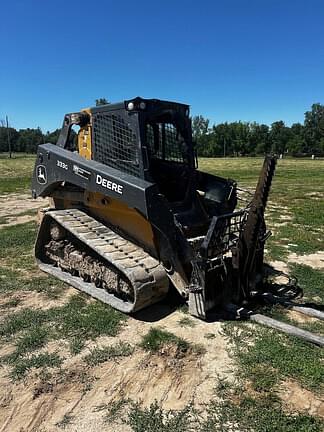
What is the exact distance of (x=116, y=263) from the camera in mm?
4754

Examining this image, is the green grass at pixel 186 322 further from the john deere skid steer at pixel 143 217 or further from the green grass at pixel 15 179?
the green grass at pixel 15 179

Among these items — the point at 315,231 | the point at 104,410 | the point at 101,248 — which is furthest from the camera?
the point at 315,231

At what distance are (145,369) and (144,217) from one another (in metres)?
1.71

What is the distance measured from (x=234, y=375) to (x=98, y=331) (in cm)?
158

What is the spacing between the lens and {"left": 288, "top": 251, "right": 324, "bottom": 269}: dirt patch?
6900mm

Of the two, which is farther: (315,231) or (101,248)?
(315,231)

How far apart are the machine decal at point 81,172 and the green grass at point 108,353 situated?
219 centimetres

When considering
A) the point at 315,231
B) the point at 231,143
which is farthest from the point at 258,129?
the point at 315,231

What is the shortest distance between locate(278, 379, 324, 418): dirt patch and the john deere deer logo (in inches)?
176

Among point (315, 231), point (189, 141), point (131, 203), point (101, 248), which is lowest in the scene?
point (315, 231)

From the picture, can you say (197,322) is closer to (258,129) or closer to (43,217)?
(43,217)

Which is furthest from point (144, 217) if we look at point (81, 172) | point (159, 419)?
point (159, 419)

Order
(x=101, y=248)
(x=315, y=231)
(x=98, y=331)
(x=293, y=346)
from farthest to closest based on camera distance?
(x=315, y=231), (x=101, y=248), (x=98, y=331), (x=293, y=346)

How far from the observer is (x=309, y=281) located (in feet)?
19.8
